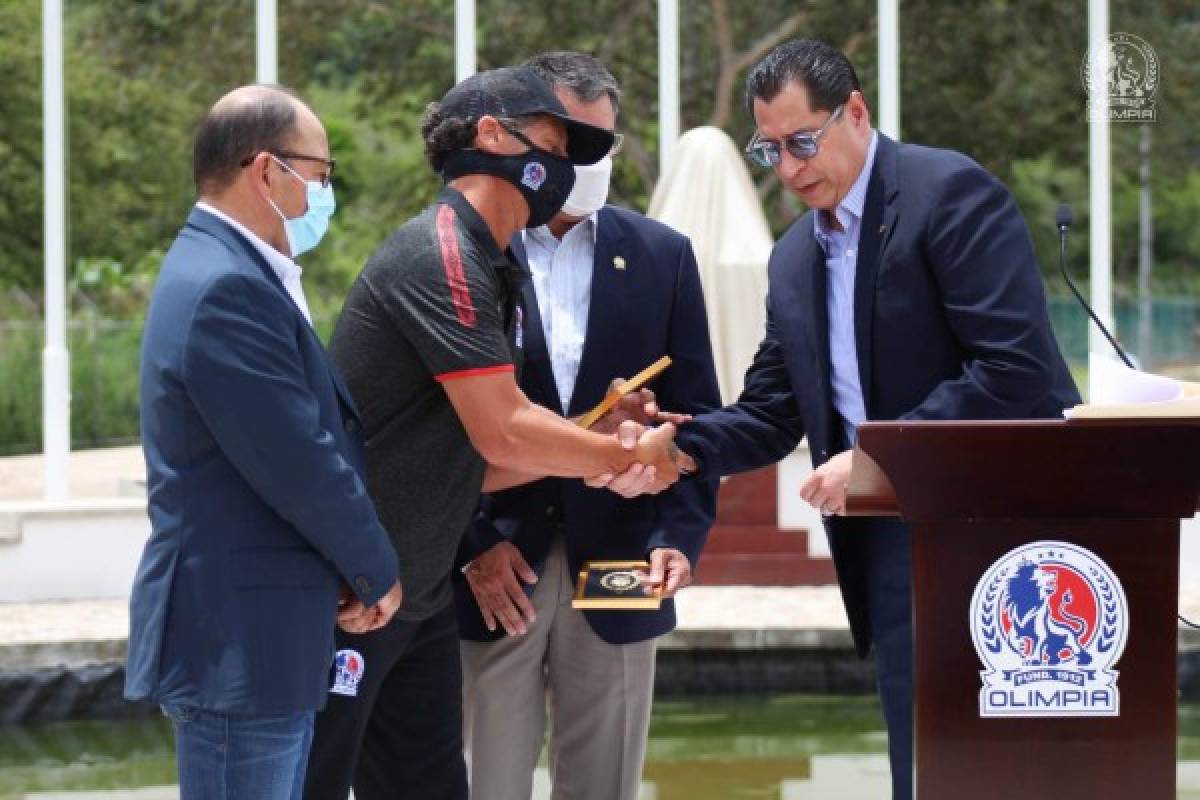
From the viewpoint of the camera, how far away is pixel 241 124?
9.57 ft

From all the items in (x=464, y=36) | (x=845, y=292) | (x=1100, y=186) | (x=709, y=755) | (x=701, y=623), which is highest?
(x=464, y=36)

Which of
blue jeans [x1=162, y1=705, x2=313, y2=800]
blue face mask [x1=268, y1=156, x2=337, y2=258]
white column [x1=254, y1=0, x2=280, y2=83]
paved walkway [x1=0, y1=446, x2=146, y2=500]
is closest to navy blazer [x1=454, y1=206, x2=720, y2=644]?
blue face mask [x1=268, y1=156, x2=337, y2=258]

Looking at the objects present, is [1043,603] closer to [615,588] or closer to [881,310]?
[881,310]

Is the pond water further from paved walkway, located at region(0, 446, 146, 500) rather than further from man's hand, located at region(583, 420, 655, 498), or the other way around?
paved walkway, located at region(0, 446, 146, 500)

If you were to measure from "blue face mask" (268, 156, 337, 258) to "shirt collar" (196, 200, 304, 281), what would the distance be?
0.20 ft

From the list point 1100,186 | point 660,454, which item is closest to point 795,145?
point 660,454

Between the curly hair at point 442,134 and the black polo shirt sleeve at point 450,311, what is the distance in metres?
0.18

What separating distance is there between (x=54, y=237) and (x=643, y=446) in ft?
16.6

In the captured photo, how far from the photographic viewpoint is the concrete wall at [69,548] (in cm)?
761

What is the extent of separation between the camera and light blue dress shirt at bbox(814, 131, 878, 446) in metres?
3.56

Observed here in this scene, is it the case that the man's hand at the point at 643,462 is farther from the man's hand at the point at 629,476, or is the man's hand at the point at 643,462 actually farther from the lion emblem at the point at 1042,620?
the lion emblem at the point at 1042,620

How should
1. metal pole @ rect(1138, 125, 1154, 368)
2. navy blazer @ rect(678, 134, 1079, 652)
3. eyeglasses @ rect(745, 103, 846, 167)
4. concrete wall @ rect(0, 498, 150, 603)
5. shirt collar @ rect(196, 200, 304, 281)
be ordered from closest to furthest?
shirt collar @ rect(196, 200, 304, 281)
navy blazer @ rect(678, 134, 1079, 652)
eyeglasses @ rect(745, 103, 846, 167)
concrete wall @ rect(0, 498, 150, 603)
metal pole @ rect(1138, 125, 1154, 368)

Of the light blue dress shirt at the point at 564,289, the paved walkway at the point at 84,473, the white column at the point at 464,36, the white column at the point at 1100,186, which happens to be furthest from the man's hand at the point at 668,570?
the paved walkway at the point at 84,473

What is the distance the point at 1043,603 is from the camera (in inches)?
117
